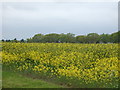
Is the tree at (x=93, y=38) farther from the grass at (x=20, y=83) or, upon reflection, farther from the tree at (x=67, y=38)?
the grass at (x=20, y=83)

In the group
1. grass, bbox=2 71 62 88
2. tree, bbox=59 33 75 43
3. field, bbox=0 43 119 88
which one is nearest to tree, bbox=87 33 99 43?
tree, bbox=59 33 75 43

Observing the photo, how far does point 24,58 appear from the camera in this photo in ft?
30.9

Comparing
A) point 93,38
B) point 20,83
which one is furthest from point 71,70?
point 93,38

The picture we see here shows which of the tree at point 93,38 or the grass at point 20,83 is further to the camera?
the tree at point 93,38

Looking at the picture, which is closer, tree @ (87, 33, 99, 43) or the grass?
the grass

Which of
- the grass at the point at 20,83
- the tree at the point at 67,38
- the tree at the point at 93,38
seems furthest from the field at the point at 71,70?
the tree at the point at 93,38

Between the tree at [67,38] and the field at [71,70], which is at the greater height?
the tree at [67,38]

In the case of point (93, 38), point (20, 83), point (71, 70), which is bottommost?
point (20, 83)

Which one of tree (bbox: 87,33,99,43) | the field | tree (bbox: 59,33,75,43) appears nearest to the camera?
the field

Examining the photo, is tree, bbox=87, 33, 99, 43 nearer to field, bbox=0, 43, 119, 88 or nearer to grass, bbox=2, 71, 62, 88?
field, bbox=0, 43, 119, 88

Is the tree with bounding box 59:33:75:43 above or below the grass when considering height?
above

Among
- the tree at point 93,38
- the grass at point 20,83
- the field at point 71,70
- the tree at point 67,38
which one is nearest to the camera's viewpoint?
the grass at point 20,83

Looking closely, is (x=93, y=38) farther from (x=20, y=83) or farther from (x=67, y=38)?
(x=20, y=83)

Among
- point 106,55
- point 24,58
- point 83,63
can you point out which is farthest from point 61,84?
point 106,55
